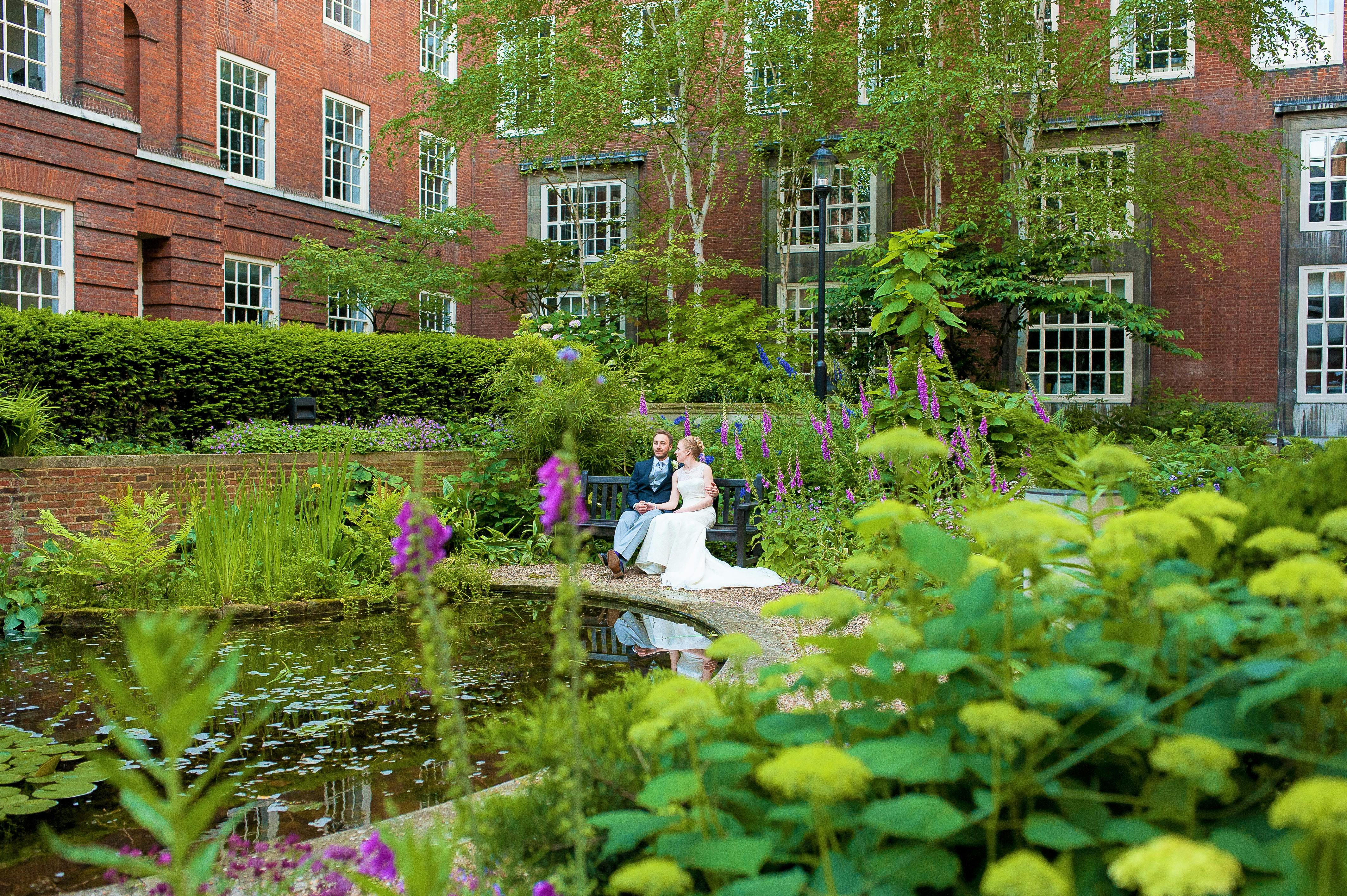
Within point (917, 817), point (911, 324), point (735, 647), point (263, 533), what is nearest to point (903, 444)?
point (735, 647)

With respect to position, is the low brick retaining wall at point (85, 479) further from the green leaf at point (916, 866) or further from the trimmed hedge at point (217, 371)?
the green leaf at point (916, 866)

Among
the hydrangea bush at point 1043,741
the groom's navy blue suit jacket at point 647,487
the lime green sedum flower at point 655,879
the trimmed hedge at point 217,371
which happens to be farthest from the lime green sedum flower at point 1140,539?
the trimmed hedge at point 217,371

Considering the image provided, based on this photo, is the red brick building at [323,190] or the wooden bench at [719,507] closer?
the wooden bench at [719,507]

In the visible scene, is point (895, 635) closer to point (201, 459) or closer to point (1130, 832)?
point (1130, 832)

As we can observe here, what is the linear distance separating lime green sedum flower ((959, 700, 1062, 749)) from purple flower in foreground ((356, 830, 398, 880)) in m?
1.10

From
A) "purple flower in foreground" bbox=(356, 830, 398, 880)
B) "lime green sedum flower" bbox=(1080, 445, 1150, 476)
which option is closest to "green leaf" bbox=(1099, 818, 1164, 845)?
"lime green sedum flower" bbox=(1080, 445, 1150, 476)

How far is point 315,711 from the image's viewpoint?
4.12 metres

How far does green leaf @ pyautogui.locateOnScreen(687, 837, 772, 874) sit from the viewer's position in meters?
1.17

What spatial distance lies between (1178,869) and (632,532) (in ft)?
22.5

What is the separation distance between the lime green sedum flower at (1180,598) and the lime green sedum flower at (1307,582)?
77 millimetres

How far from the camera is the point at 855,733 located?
1635mm

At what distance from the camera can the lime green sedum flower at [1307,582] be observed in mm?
1112

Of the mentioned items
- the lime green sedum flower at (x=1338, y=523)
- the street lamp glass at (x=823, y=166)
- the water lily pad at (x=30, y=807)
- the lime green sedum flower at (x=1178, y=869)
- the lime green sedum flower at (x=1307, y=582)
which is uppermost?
the street lamp glass at (x=823, y=166)

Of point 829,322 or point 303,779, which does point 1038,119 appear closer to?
point 829,322
